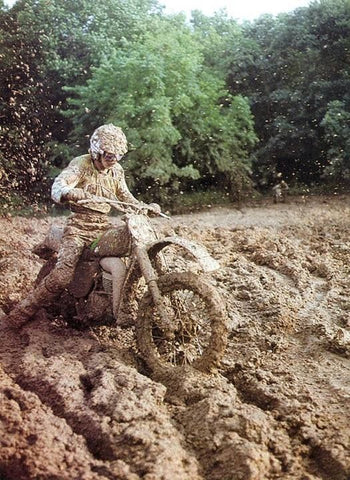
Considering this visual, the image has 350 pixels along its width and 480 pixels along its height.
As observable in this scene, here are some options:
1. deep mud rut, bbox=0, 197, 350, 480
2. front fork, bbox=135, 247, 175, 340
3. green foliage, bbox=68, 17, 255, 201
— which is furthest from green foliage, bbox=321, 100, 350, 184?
front fork, bbox=135, 247, 175, 340

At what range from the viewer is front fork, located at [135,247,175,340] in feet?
12.9

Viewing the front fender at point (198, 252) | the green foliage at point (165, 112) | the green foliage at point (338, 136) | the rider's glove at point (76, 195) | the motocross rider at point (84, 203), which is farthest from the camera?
the green foliage at point (338, 136)

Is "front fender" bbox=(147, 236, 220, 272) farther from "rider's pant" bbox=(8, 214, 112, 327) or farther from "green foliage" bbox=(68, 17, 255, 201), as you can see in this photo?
"green foliage" bbox=(68, 17, 255, 201)

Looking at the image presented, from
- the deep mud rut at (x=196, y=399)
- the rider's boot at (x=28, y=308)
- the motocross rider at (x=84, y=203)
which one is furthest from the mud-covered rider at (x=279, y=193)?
the rider's boot at (x=28, y=308)

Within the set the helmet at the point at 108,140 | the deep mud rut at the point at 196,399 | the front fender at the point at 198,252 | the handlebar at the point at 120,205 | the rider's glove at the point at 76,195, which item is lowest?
the deep mud rut at the point at 196,399

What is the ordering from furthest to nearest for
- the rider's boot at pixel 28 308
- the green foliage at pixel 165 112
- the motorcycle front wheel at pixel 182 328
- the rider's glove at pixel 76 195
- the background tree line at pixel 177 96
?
the background tree line at pixel 177 96, the green foliage at pixel 165 112, the rider's boot at pixel 28 308, the rider's glove at pixel 76 195, the motorcycle front wheel at pixel 182 328

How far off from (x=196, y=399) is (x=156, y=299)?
824 mm

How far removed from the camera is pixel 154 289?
13.1ft

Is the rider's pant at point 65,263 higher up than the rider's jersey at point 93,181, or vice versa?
the rider's jersey at point 93,181

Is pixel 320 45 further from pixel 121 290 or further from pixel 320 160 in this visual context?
pixel 121 290

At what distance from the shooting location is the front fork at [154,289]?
3.93m

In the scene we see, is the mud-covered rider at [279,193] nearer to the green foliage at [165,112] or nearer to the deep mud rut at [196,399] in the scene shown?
the green foliage at [165,112]

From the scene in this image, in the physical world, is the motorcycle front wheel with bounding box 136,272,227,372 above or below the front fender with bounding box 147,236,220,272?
below

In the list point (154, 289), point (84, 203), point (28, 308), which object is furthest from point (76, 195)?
point (28, 308)
